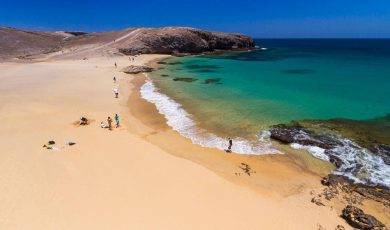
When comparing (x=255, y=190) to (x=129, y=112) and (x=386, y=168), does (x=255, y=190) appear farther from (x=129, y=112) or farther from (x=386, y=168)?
(x=129, y=112)

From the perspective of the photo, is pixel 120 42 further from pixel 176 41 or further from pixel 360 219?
pixel 360 219

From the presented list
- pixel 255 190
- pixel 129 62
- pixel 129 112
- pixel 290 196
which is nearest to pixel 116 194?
pixel 255 190

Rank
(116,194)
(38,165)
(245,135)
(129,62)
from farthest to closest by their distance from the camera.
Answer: (129,62) → (245,135) → (38,165) → (116,194)

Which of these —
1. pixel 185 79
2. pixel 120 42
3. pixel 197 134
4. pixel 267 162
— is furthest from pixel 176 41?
pixel 267 162

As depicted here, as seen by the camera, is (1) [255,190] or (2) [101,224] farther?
(1) [255,190]

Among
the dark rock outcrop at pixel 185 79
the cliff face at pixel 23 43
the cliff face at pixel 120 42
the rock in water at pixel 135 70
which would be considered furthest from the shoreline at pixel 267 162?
the cliff face at pixel 23 43

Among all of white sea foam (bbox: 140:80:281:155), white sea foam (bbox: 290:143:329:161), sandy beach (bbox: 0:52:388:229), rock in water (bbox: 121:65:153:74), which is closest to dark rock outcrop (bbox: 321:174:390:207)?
sandy beach (bbox: 0:52:388:229)

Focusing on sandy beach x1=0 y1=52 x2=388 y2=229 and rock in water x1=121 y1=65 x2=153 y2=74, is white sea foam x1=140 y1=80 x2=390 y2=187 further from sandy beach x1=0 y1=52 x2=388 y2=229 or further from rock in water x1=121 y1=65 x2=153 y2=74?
rock in water x1=121 y1=65 x2=153 y2=74
